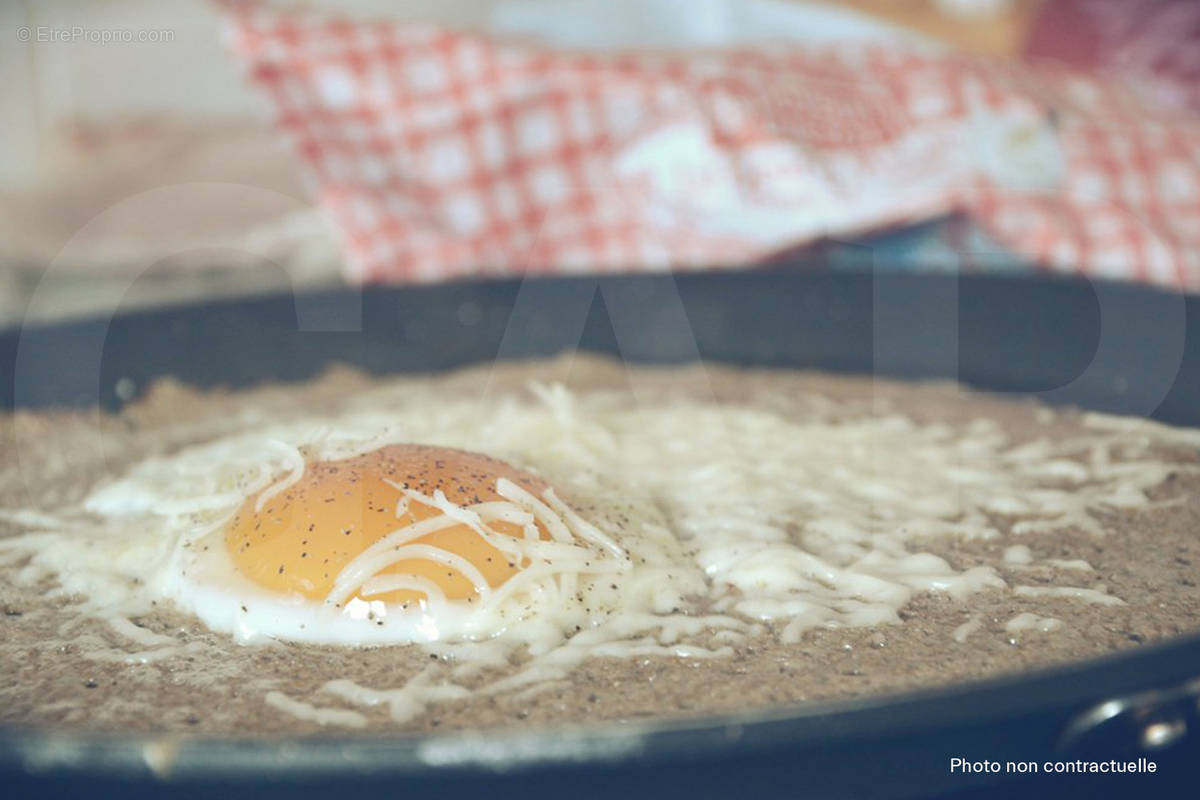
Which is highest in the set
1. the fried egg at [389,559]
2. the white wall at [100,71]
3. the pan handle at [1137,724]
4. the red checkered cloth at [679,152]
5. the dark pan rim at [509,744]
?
the white wall at [100,71]

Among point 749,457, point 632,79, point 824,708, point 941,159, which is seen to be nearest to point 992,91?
point 941,159

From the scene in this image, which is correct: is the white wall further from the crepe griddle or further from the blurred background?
the crepe griddle

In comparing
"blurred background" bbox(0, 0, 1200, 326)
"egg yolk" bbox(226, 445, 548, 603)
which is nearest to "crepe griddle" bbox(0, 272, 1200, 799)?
"blurred background" bbox(0, 0, 1200, 326)

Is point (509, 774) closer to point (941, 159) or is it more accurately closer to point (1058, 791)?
point (1058, 791)

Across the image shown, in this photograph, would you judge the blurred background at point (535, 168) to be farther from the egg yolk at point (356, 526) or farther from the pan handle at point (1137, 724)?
the pan handle at point (1137, 724)

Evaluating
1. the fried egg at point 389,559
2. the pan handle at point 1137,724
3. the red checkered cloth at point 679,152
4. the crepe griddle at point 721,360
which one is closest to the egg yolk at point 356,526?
the fried egg at point 389,559

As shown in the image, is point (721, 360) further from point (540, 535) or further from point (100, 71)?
point (100, 71)

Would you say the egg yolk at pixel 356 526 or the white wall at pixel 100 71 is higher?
the white wall at pixel 100 71
